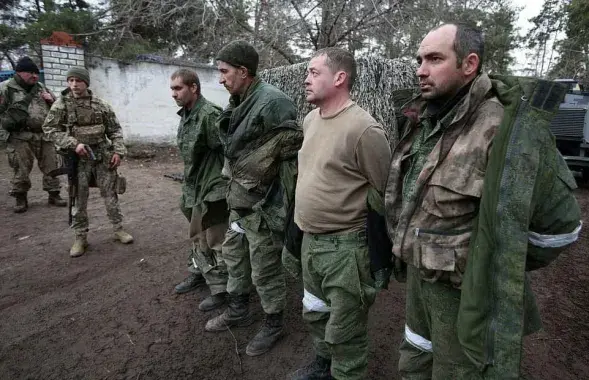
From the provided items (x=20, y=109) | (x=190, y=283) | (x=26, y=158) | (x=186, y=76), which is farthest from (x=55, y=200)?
(x=186, y=76)

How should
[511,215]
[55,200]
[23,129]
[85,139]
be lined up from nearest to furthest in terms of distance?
[511,215]
[85,139]
[23,129]
[55,200]

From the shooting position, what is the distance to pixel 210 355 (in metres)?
2.50

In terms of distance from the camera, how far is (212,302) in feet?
9.98

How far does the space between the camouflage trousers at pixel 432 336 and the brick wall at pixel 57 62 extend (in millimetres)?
8957

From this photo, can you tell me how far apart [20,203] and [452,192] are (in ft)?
20.1

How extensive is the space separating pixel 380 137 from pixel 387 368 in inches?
61.8

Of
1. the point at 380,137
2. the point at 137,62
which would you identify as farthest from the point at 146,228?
the point at 137,62

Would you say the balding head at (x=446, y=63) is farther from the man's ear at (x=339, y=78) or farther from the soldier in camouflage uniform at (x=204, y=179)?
the soldier in camouflage uniform at (x=204, y=179)

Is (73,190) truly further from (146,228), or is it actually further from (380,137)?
(380,137)

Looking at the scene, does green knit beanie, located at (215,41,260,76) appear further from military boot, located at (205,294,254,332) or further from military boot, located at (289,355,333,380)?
military boot, located at (289,355,333,380)

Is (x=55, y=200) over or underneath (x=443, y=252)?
underneath

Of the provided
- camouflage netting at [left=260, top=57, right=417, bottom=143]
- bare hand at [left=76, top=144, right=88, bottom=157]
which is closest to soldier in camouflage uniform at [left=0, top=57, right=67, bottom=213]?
bare hand at [left=76, top=144, right=88, bottom=157]

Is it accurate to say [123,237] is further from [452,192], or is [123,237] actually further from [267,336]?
[452,192]

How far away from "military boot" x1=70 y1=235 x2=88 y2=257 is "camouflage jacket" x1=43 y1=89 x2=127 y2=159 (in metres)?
0.98
